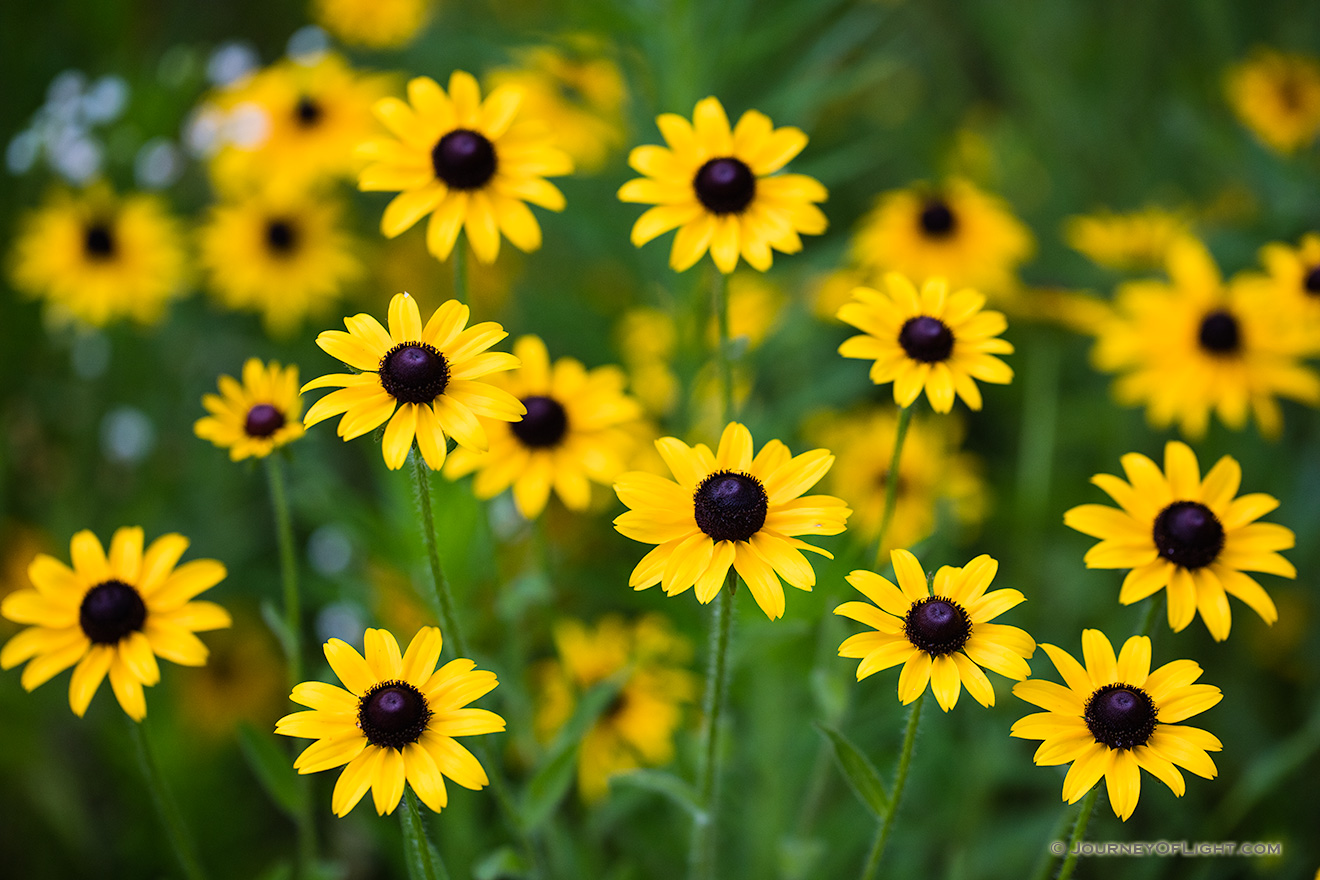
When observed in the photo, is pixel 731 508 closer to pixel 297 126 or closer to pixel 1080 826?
pixel 1080 826

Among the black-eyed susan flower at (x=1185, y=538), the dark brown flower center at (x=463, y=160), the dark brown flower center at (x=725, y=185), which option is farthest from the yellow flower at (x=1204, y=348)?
the dark brown flower center at (x=463, y=160)

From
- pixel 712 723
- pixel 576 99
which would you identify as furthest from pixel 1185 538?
pixel 576 99

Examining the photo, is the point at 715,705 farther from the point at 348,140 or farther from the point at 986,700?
the point at 348,140

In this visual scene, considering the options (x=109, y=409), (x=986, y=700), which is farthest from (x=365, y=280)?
(x=986, y=700)

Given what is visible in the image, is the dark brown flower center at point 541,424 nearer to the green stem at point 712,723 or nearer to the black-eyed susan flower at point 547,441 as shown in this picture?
the black-eyed susan flower at point 547,441

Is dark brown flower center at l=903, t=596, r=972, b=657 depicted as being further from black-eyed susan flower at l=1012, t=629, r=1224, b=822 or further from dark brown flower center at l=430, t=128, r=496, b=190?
dark brown flower center at l=430, t=128, r=496, b=190

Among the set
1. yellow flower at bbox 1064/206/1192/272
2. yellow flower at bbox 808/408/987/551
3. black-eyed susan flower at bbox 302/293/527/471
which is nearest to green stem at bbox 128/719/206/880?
black-eyed susan flower at bbox 302/293/527/471

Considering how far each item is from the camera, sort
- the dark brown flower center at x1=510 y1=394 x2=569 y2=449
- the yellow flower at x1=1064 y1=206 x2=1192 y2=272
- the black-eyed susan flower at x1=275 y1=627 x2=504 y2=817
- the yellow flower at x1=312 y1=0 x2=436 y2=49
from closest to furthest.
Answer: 1. the black-eyed susan flower at x1=275 y1=627 x2=504 y2=817
2. the dark brown flower center at x1=510 y1=394 x2=569 y2=449
3. the yellow flower at x1=1064 y1=206 x2=1192 y2=272
4. the yellow flower at x1=312 y1=0 x2=436 y2=49
